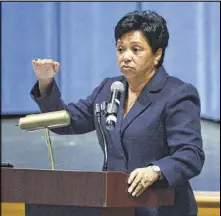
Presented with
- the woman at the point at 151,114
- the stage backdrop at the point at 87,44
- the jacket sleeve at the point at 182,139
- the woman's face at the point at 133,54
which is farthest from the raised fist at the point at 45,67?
the stage backdrop at the point at 87,44

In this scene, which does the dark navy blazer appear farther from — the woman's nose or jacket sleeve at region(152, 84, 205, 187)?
the woman's nose

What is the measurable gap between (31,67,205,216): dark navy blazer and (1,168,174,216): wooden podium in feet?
0.42

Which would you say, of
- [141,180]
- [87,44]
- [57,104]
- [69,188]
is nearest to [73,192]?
[69,188]

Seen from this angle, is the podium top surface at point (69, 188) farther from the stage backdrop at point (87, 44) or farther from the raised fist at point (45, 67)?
the stage backdrop at point (87, 44)

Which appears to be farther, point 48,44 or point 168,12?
point 48,44

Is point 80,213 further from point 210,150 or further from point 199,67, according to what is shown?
point 199,67

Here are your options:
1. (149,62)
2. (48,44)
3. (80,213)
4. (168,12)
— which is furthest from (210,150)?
(80,213)

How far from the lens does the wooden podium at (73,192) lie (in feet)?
4.13

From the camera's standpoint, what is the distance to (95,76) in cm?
460

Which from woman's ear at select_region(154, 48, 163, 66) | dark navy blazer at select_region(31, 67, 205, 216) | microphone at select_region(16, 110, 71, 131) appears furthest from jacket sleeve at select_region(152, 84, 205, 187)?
microphone at select_region(16, 110, 71, 131)

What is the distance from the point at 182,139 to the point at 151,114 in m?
0.11

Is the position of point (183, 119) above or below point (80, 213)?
above

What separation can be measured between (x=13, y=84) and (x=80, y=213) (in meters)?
3.61

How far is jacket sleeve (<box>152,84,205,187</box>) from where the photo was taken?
1.41 metres
